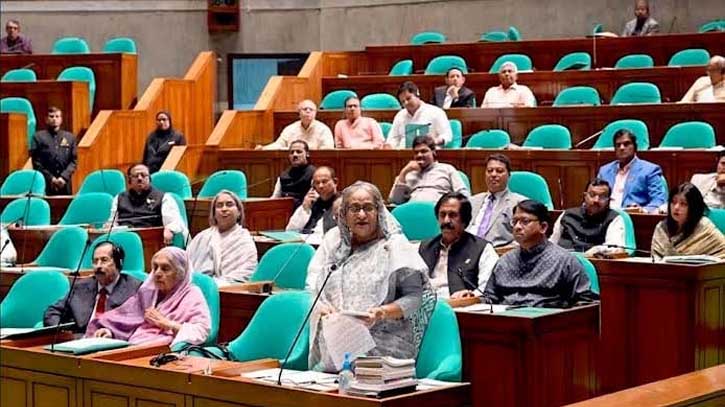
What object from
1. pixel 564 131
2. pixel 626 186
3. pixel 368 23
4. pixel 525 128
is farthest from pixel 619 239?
pixel 368 23

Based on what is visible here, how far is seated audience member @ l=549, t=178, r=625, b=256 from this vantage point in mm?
6020

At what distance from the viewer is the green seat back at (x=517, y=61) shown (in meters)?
10.0

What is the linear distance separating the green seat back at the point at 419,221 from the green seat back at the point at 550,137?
1.83m

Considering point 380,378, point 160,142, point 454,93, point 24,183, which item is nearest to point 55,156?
point 24,183

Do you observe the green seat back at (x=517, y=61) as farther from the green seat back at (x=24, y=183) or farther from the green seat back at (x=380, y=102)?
the green seat back at (x=24, y=183)

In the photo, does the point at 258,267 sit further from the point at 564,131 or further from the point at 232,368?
the point at 564,131

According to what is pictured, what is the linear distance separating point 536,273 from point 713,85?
13.2ft

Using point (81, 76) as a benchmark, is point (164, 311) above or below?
below

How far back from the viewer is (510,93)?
9109 mm

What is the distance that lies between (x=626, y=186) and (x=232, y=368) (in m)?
3.52

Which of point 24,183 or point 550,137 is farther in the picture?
point 24,183

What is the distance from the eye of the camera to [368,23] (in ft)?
41.8

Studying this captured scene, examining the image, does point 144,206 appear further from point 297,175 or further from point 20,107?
point 20,107

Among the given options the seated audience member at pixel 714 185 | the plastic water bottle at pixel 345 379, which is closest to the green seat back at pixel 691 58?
the seated audience member at pixel 714 185
